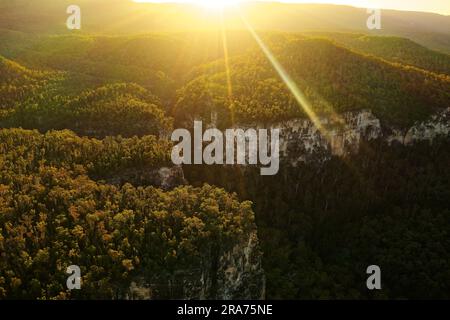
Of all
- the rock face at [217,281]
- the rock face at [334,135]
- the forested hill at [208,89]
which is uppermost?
the forested hill at [208,89]

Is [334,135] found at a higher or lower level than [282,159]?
higher

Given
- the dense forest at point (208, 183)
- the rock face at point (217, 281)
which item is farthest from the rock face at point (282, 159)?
the dense forest at point (208, 183)

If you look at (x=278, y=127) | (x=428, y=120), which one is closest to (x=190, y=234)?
(x=278, y=127)

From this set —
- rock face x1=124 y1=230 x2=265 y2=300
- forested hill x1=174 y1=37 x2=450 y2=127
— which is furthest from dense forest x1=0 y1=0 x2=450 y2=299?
rock face x1=124 y1=230 x2=265 y2=300

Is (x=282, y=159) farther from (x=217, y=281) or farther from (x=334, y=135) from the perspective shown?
(x=217, y=281)

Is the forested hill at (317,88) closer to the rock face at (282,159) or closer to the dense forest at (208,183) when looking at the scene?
the dense forest at (208,183)

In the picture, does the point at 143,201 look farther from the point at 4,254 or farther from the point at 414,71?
the point at 414,71

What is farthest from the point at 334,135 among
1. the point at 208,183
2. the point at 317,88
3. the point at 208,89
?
the point at 208,183
